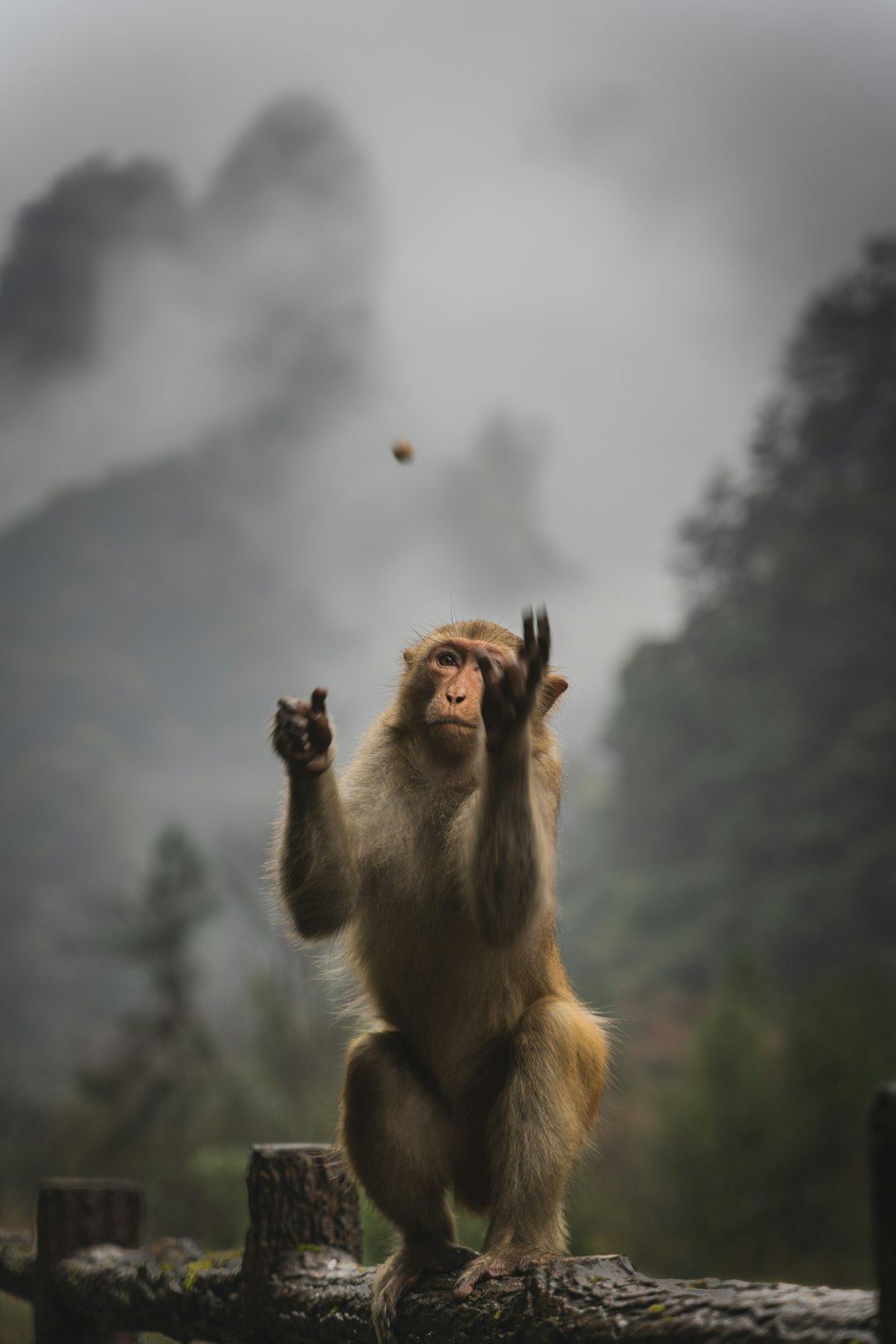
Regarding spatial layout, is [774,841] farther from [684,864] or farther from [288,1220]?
[288,1220]

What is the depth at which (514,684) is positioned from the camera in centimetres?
391

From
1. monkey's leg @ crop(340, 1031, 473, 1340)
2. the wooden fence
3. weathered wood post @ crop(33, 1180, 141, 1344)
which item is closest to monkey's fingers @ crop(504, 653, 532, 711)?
monkey's leg @ crop(340, 1031, 473, 1340)

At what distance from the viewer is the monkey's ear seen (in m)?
4.75

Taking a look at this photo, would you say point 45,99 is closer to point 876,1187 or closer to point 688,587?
point 688,587

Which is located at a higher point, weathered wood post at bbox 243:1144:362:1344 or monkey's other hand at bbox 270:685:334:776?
monkey's other hand at bbox 270:685:334:776

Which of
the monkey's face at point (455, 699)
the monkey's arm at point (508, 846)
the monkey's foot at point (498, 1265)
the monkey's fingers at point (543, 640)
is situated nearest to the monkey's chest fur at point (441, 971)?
the monkey's arm at point (508, 846)

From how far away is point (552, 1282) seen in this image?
3334 millimetres

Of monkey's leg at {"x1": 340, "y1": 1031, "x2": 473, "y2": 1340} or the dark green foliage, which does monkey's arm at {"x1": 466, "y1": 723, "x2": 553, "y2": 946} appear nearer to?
monkey's leg at {"x1": 340, "y1": 1031, "x2": 473, "y2": 1340}

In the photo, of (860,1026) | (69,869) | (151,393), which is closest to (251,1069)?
(69,869)

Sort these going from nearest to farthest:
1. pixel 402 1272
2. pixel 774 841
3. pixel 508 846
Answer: pixel 508 846 → pixel 402 1272 → pixel 774 841

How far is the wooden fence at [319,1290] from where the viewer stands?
2.53 metres

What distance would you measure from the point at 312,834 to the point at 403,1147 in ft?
3.56

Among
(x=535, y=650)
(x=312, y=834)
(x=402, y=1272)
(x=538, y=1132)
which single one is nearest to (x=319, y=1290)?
(x=402, y=1272)

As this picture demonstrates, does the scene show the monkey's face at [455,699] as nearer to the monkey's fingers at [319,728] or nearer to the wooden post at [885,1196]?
the monkey's fingers at [319,728]
